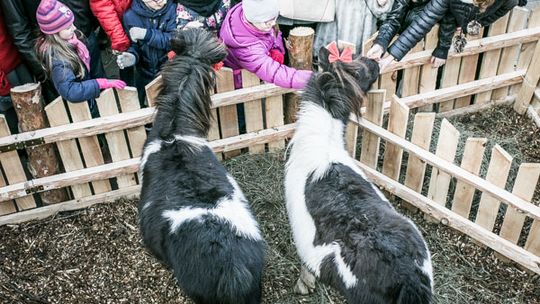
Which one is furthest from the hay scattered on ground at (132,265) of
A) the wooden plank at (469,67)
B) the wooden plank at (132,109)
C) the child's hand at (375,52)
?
the wooden plank at (469,67)

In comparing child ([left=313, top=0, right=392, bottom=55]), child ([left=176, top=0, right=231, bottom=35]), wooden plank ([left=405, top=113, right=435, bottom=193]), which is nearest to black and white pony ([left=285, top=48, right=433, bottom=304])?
wooden plank ([left=405, top=113, right=435, bottom=193])

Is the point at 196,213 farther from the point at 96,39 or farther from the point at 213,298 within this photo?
the point at 96,39

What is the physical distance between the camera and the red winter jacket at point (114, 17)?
5.04 metres

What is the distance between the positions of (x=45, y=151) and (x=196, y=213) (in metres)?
1.96

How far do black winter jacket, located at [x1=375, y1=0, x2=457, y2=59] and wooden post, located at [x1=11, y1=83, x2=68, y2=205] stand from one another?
9.30 ft

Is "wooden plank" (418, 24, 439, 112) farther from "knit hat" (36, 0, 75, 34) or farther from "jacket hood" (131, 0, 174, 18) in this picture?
"knit hat" (36, 0, 75, 34)

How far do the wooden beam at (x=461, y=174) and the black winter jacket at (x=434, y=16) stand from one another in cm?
73

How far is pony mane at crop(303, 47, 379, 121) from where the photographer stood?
14.0ft

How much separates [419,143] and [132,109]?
2.37 metres

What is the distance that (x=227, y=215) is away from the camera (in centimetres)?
367

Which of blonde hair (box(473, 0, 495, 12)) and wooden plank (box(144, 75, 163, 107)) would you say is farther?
blonde hair (box(473, 0, 495, 12))

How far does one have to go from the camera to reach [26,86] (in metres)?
4.59

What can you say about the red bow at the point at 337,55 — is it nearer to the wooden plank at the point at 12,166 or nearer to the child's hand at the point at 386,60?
the child's hand at the point at 386,60

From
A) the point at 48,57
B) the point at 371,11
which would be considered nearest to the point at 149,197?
the point at 48,57
